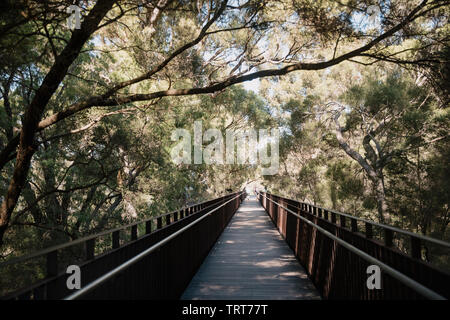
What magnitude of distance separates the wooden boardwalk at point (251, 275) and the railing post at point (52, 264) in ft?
9.51

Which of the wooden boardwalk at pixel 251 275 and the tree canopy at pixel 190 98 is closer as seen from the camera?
the wooden boardwalk at pixel 251 275

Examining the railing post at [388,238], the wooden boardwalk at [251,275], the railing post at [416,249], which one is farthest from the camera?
the wooden boardwalk at [251,275]

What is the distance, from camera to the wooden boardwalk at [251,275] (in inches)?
210

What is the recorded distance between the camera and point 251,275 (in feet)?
21.3

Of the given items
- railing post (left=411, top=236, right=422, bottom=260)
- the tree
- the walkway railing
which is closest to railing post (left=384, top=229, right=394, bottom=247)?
railing post (left=411, top=236, right=422, bottom=260)

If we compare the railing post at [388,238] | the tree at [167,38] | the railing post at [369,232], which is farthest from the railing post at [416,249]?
the tree at [167,38]

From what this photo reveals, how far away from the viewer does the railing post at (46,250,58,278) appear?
260 cm

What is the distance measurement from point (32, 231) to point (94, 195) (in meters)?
2.94

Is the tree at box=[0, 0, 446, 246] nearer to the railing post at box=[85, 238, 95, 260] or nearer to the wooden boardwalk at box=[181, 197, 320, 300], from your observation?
the wooden boardwalk at box=[181, 197, 320, 300]

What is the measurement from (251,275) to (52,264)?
4377 mm

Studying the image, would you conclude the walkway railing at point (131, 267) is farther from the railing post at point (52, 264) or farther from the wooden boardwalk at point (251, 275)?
the wooden boardwalk at point (251, 275)

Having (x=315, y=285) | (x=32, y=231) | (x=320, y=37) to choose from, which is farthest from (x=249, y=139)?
(x=315, y=285)

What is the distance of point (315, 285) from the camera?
5562mm
